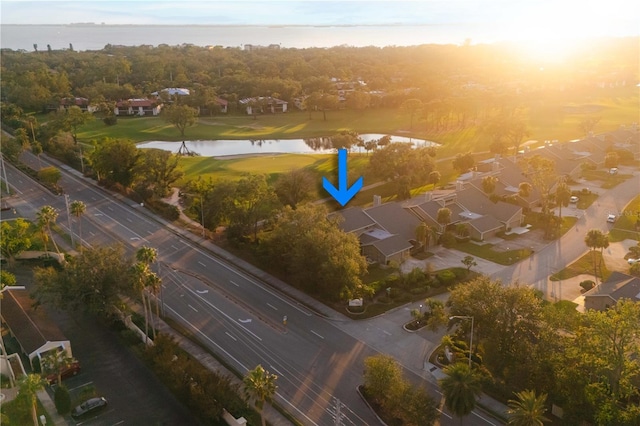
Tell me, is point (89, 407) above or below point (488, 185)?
below

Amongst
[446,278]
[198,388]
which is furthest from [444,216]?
[198,388]

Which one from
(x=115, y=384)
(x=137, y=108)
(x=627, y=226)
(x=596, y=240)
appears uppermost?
(x=137, y=108)

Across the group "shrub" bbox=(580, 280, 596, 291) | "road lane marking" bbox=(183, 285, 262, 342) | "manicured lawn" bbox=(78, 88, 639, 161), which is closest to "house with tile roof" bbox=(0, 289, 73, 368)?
"road lane marking" bbox=(183, 285, 262, 342)

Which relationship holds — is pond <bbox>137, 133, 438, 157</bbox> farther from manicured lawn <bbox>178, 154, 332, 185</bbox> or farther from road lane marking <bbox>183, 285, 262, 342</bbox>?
road lane marking <bbox>183, 285, 262, 342</bbox>

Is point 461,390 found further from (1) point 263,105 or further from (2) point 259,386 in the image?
(1) point 263,105

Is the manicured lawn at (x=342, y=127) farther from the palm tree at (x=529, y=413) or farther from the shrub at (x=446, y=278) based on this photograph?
the palm tree at (x=529, y=413)

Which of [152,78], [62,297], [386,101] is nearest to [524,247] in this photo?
[62,297]

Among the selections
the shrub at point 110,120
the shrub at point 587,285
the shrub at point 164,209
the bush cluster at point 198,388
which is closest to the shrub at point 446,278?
the shrub at point 587,285
